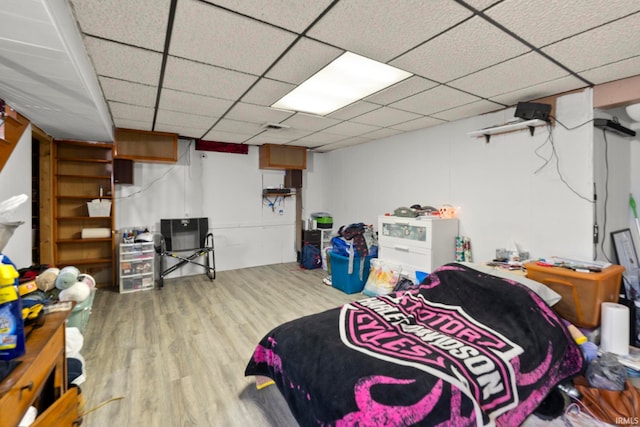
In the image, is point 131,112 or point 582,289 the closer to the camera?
point 582,289

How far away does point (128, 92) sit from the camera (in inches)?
100

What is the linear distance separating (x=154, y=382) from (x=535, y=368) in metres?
2.47

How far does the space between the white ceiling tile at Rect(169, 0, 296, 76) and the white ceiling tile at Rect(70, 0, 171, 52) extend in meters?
0.08

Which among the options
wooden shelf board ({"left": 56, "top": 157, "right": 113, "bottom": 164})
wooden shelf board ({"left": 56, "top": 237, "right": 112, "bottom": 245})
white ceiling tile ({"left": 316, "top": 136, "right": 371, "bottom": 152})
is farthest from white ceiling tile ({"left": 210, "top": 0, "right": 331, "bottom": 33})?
wooden shelf board ({"left": 56, "top": 237, "right": 112, "bottom": 245})

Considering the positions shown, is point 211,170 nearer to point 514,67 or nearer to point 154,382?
point 154,382

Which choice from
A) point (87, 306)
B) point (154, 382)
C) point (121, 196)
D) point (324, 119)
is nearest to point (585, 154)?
point (324, 119)

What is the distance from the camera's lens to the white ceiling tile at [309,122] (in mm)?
3371

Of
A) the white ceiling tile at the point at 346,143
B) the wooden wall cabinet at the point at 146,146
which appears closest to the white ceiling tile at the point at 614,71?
the white ceiling tile at the point at 346,143

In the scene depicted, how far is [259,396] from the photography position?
198 cm

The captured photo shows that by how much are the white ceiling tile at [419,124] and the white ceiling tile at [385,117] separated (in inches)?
5.1

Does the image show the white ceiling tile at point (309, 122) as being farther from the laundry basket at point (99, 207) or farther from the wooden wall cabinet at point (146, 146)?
the laundry basket at point (99, 207)

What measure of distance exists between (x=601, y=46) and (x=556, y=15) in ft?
1.96

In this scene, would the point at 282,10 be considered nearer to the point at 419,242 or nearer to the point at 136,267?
the point at 419,242

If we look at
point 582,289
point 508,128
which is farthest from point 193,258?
point 582,289
